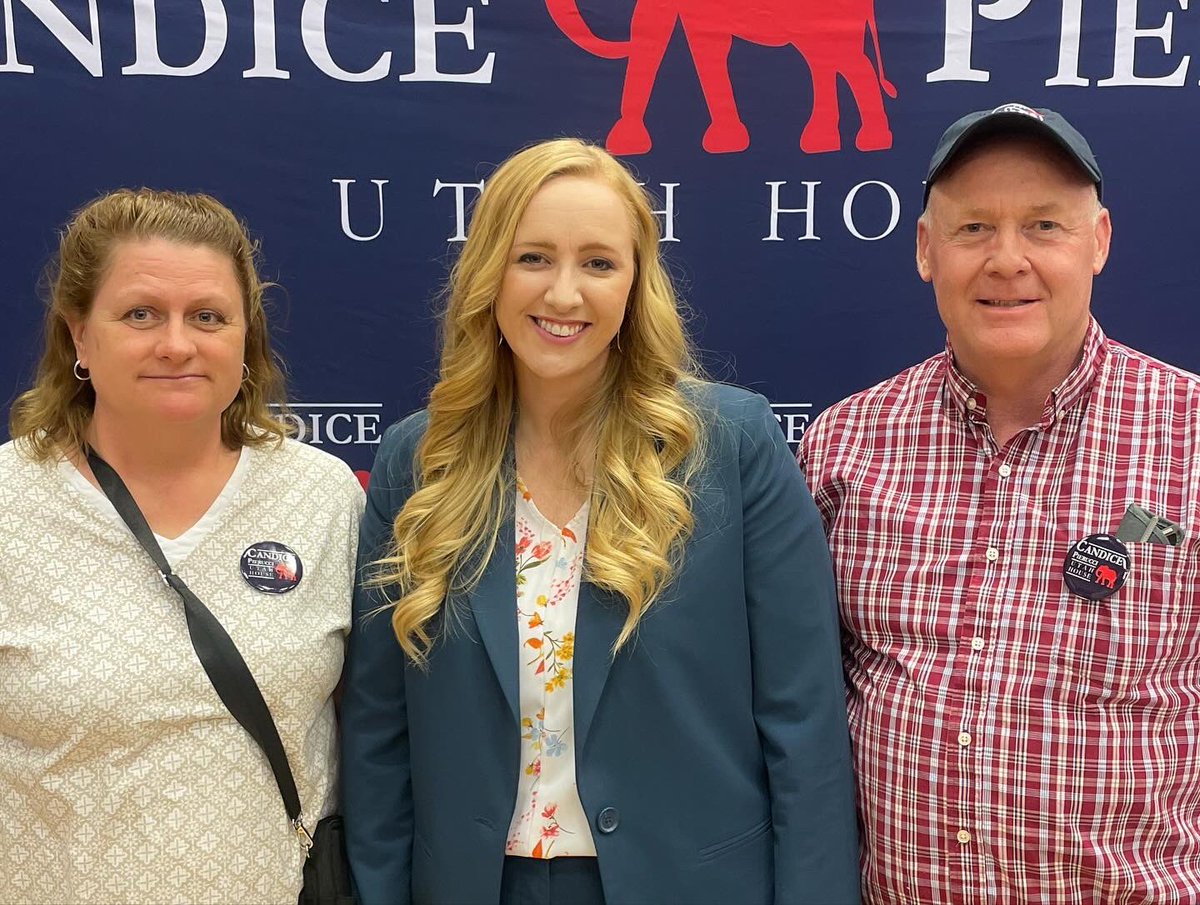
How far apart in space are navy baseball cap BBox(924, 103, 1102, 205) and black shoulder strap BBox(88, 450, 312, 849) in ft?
4.70

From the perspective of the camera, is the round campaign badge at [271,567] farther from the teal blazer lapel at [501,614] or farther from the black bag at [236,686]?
the teal blazer lapel at [501,614]

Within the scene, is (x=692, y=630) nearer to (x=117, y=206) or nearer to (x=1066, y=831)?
(x=1066, y=831)

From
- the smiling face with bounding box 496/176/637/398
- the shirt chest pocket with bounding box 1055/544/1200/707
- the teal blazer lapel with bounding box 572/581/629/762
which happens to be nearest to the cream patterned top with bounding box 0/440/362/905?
the teal blazer lapel with bounding box 572/581/629/762

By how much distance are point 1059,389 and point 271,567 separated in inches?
52.8

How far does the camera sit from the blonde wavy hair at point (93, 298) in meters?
1.83

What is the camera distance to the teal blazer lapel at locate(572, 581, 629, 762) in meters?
1.73

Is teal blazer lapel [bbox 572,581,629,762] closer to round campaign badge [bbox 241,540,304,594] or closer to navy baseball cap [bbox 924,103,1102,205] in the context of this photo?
round campaign badge [bbox 241,540,304,594]

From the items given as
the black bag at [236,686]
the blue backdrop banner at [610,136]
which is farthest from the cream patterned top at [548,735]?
the blue backdrop banner at [610,136]

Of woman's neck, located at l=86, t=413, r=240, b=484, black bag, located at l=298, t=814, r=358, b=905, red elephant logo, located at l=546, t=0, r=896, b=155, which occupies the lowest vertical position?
black bag, located at l=298, t=814, r=358, b=905

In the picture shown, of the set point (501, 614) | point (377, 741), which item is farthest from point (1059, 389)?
point (377, 741)

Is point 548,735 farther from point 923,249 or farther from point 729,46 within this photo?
point 729,46

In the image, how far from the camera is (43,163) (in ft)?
9.03

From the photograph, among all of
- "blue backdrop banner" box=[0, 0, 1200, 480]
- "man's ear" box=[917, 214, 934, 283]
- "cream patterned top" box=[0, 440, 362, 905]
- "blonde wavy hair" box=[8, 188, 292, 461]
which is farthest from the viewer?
"blue backdrop banner" box=[0, 0, 1200, 480]

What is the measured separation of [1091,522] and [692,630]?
66 centimetres
